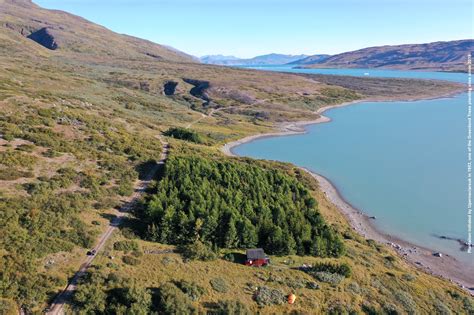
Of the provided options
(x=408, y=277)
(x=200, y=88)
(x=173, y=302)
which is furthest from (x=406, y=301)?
(x=200, y=88)

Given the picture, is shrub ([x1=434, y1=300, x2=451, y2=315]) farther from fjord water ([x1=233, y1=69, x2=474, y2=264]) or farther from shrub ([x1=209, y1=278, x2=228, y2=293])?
shrub ([x1=209, y1=278, x2=228, y2=293])

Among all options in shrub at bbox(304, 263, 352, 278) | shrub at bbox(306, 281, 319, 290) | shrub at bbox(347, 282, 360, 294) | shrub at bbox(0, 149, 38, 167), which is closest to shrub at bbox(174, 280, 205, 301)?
shrub at bbox(306, 281, 319, 290)

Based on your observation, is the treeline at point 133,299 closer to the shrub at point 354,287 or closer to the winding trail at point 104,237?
the winding trail at point 104,237

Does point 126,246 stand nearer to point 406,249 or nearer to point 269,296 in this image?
point 269,296

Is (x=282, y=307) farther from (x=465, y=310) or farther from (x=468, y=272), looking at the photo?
(x=468, y=272)

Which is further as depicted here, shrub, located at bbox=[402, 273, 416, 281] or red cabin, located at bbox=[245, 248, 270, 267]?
shrub, located at bbox=[402, 273, 416, 281]

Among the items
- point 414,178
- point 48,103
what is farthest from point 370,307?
point 48,103

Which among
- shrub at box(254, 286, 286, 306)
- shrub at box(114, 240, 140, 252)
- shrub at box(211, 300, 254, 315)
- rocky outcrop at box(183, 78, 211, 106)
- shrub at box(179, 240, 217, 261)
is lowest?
shrub at box(254, 286, 286, 306)

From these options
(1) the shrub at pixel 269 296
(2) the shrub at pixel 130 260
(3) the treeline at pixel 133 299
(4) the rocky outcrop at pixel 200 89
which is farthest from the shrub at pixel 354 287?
(4) the rocky outcrop at pixel 200 89
